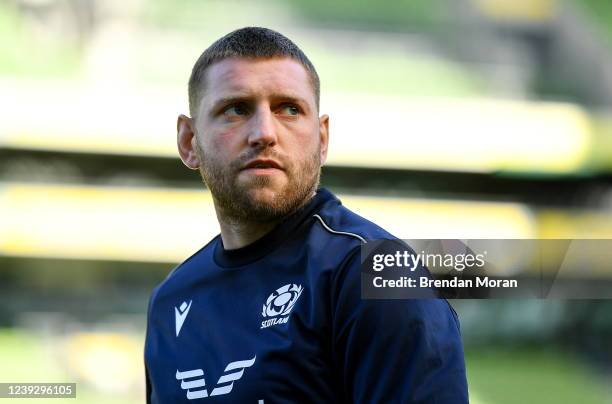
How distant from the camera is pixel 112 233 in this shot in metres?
6.62

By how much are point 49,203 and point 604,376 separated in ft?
13.1

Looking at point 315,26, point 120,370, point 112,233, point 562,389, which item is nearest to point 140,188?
point 112,233

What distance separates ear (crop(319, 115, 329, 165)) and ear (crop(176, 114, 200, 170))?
0.21 m

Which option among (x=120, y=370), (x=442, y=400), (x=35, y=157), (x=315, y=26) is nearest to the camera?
(x=442, y=400)

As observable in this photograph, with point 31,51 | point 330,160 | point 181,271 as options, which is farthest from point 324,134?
point 31,51

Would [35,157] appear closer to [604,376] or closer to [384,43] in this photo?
[384,43]

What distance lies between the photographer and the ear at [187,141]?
4.81 feet

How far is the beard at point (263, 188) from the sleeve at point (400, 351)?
8.4 inches

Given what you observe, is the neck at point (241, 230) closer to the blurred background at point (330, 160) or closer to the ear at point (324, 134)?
the ear at point (324, 134)

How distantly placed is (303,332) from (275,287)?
0.11 metres

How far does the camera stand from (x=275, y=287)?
125cm

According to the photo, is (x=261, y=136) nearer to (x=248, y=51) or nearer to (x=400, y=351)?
(x=248, y=51)

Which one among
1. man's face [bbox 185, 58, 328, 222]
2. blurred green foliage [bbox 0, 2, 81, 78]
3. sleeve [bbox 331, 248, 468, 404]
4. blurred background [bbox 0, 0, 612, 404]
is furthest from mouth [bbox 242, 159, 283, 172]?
blurred green foliage [bbox 0, 2, 81, 78]

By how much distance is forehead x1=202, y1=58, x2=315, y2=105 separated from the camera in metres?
1.29
